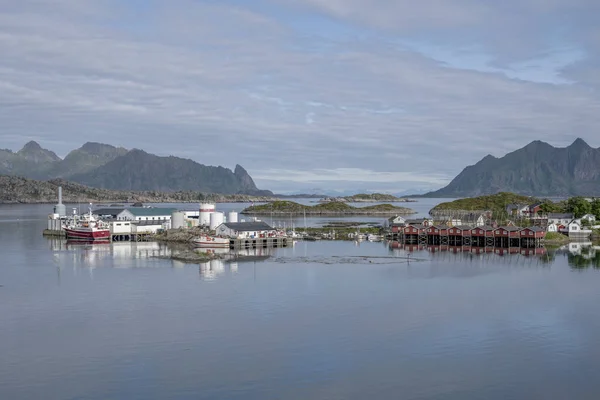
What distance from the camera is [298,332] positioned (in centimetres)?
1980

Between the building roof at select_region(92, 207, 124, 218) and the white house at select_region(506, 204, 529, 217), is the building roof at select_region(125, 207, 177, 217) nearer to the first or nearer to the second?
the building roof at select_region(92, 207, 124, 218)

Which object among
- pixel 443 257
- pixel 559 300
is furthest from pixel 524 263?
pixel 559 300

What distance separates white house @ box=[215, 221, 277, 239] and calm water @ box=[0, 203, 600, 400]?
11.8 m

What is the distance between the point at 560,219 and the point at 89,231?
40.4 m

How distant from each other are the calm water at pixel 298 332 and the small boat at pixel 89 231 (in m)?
16.5

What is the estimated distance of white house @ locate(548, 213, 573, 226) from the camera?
54700 millimetres

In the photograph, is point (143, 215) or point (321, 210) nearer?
point (143, 215)

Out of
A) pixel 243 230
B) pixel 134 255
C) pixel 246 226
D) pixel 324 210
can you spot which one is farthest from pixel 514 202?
pixel 134 255

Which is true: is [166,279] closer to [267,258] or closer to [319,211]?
[267,258]

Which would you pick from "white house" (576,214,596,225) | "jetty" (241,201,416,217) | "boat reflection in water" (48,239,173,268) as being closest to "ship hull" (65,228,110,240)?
"boat reflection in water" (48,239,173,268)

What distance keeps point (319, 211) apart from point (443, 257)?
74.0 metres

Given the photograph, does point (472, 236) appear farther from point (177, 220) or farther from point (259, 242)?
point (177, 220)

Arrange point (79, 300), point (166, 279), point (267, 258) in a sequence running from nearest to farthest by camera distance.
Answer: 1. point (79, 300)
2. point (166, 279)
3. point (267, 258)

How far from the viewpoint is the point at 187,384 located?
594 inches
